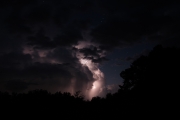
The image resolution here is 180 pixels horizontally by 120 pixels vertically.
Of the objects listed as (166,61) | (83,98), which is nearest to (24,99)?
(83,98)

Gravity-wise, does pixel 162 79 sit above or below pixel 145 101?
above

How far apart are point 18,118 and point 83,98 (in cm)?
2296

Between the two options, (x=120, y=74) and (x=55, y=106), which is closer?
(x=55, y=106)

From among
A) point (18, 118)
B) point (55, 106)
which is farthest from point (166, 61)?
point (18, 118)

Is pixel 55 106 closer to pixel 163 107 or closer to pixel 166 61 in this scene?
pixel 163 107

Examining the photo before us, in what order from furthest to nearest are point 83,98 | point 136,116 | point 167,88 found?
point 83,98 → point 167,88 → point 136,116

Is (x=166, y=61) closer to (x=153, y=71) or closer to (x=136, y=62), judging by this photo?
(x=153, y=71)

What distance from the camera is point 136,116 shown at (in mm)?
27500

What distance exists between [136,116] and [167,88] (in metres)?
7.09

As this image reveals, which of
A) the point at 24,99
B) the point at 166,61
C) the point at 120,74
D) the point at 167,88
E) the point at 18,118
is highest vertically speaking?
the point at 120,74

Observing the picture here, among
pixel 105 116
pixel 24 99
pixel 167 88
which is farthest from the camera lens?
pixel 24 99

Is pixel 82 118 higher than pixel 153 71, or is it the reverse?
pixel 153 71

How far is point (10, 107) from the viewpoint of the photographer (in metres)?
30.6

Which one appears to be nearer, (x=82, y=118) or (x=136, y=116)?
(x=136, y=116)
